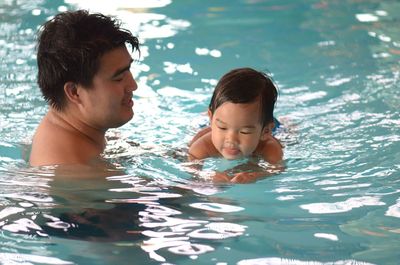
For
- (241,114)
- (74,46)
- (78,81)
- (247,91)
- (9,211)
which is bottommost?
A: (9,211)

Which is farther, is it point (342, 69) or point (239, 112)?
point (342, 69)

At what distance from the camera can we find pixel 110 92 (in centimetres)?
386

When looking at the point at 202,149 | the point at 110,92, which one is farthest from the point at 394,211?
the point at 110,92

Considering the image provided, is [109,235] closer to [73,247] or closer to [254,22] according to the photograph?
[73,247]

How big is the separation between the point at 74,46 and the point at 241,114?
93cm

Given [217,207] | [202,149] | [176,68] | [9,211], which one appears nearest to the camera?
[9,211]

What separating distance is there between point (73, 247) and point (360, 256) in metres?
1.17

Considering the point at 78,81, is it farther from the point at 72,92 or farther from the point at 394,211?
the point at 394,211

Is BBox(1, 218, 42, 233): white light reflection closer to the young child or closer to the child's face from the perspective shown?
the young child

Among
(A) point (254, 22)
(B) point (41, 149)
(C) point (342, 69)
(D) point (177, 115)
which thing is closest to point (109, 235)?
(B) point (41, 149)

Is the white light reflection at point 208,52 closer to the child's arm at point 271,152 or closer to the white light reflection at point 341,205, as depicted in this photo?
the child's arm at point 271,152

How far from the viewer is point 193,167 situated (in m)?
4.30

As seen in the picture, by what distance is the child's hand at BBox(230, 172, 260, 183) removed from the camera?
3.89m

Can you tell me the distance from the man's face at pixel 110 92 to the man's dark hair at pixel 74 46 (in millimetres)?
36
